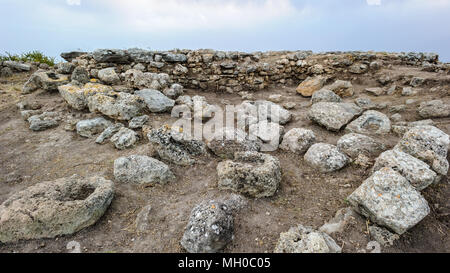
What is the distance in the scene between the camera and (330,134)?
576 centimetres

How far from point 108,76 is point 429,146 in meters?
10.0

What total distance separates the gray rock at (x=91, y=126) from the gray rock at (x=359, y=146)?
648 centimetres

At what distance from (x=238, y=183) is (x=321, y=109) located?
3.84m

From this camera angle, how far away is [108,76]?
8406mm

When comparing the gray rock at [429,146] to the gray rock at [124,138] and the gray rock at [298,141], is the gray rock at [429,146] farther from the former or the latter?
the gray rock at [124,138]

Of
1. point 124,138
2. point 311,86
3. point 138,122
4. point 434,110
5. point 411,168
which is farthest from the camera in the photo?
point 311,86

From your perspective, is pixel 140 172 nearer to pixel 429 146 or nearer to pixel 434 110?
pixel 429 146

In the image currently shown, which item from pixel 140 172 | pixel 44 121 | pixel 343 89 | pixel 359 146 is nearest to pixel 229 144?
pixel 140 172

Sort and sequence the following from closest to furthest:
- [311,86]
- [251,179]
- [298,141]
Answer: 1. [251,179]
2. [298,141]
3. [311,86]

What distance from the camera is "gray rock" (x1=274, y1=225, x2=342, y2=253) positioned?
2588 millimetres

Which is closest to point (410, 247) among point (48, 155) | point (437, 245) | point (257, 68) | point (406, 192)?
point (437, 245)

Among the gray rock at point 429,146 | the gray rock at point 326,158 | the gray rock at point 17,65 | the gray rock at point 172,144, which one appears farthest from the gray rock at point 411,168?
the gray rock at point 17,65

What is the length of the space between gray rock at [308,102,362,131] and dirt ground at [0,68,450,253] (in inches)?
9.8

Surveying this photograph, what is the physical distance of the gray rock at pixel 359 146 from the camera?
459 centimetres
